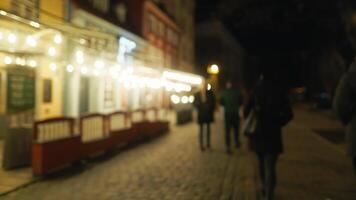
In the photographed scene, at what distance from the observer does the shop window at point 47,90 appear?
1359cm

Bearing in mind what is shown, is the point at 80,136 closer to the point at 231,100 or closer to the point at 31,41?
the point at 31,41

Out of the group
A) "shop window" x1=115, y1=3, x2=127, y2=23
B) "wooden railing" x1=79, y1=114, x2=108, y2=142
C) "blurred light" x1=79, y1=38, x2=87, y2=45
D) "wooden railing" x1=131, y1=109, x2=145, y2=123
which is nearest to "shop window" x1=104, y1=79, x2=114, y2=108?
"shop window" x1=115, y1=3, x2=127, y2=23

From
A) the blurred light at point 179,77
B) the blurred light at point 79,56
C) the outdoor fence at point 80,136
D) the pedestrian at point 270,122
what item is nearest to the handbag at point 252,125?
the pedestrian at point 270,122

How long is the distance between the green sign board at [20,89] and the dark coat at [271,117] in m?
5.87

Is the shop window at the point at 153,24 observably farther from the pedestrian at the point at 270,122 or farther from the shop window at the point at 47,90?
the pedestrian at the point at 270,122

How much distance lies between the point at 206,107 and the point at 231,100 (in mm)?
784

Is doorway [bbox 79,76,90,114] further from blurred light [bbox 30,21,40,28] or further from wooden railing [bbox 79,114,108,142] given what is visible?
blurred light [bbox 30,21,40,28]

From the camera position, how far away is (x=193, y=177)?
28.7ft

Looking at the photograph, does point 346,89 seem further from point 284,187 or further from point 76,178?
point 76,178

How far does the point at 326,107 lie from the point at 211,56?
19.9 metres

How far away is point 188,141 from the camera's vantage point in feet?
48.1

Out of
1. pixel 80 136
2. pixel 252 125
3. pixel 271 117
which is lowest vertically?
pixel 80 136

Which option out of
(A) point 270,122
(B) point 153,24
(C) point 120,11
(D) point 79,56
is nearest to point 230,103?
(D) point 79,56

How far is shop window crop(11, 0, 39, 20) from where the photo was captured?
1196cm
